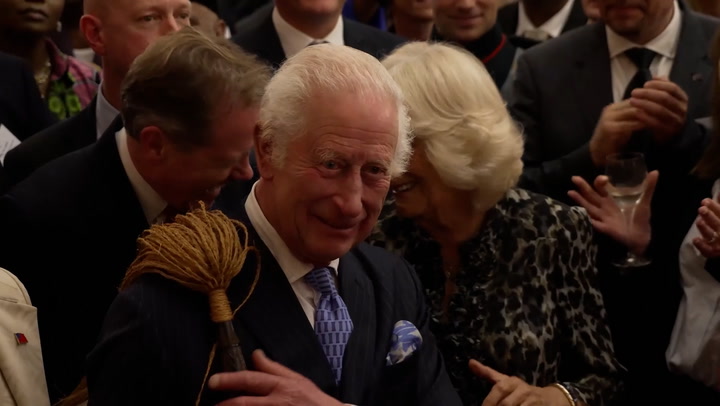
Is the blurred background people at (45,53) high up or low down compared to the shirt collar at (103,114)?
down

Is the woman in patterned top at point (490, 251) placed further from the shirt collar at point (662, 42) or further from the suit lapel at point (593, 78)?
the shirt collar at point (662, 42)

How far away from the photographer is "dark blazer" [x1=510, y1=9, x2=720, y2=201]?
378 centimetres

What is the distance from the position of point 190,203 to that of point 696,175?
1.61 meters

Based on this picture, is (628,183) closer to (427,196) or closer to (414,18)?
(427,196)

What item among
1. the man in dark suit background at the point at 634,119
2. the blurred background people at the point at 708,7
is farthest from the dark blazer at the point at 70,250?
the blurred background people at the point at 708,7

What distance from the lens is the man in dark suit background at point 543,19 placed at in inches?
203

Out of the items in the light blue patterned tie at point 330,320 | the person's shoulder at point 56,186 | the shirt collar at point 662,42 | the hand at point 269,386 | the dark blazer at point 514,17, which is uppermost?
the hand at point 269,386

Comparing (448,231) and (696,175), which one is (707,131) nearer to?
(696,175)

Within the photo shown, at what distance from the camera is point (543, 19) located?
17.4ft

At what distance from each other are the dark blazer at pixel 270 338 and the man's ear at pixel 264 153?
0.11 m

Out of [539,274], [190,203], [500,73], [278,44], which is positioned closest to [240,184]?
[190,203]

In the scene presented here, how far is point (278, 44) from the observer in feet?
13.6

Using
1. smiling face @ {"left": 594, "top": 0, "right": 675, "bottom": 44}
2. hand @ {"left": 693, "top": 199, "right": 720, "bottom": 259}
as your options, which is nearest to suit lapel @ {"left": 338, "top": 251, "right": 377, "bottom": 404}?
hand @ {"left": 693, "top": 199, "right": 720, "bottom": 259}

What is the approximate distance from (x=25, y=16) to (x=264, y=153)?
2.35 metres
